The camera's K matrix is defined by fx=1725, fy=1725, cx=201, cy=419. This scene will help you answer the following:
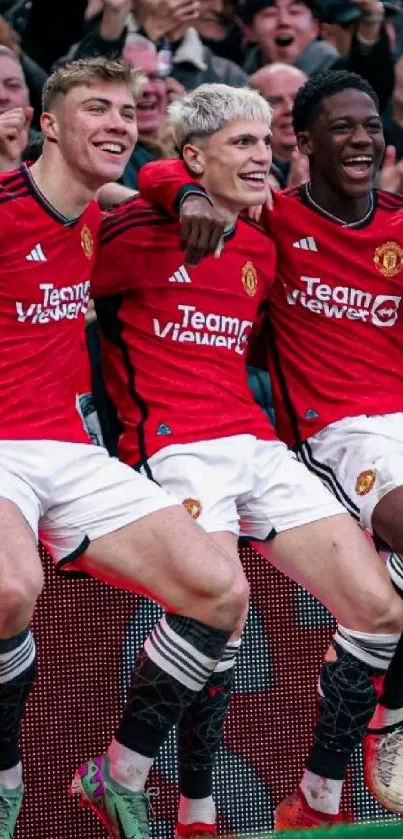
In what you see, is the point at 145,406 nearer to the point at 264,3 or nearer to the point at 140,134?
the point at 140,134

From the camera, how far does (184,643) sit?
5.16m

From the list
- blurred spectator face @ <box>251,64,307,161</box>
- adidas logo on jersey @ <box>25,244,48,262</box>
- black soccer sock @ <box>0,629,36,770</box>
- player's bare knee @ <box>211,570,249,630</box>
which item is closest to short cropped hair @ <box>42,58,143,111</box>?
adidas logo on jersey @ <box>25,244,48,262</box>

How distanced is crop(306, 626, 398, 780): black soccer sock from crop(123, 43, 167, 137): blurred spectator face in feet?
10.0

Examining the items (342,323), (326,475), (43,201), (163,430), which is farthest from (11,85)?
(326,475)

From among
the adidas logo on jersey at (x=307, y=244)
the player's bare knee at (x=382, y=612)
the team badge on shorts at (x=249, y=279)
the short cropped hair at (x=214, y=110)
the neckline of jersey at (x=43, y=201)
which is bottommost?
the player's bare knee at (x=382, y=612)

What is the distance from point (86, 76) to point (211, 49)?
3968 mm

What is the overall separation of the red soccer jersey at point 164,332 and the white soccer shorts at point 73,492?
1.15 feet

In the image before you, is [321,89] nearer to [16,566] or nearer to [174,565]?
[174,565]

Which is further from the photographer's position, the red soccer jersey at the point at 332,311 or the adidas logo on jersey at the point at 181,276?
the red soccer jersey at the point at 332,311

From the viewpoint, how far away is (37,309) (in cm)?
527

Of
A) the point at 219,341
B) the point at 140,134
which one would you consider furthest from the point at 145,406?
the point at 140,134

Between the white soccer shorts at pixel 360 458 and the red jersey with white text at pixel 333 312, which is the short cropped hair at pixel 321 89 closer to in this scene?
the red jersey with white text at pixel 333 312

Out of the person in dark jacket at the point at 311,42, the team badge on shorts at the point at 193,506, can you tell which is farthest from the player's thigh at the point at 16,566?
the person in dark jacket at the point at 311,42

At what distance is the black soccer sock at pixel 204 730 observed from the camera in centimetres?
550
